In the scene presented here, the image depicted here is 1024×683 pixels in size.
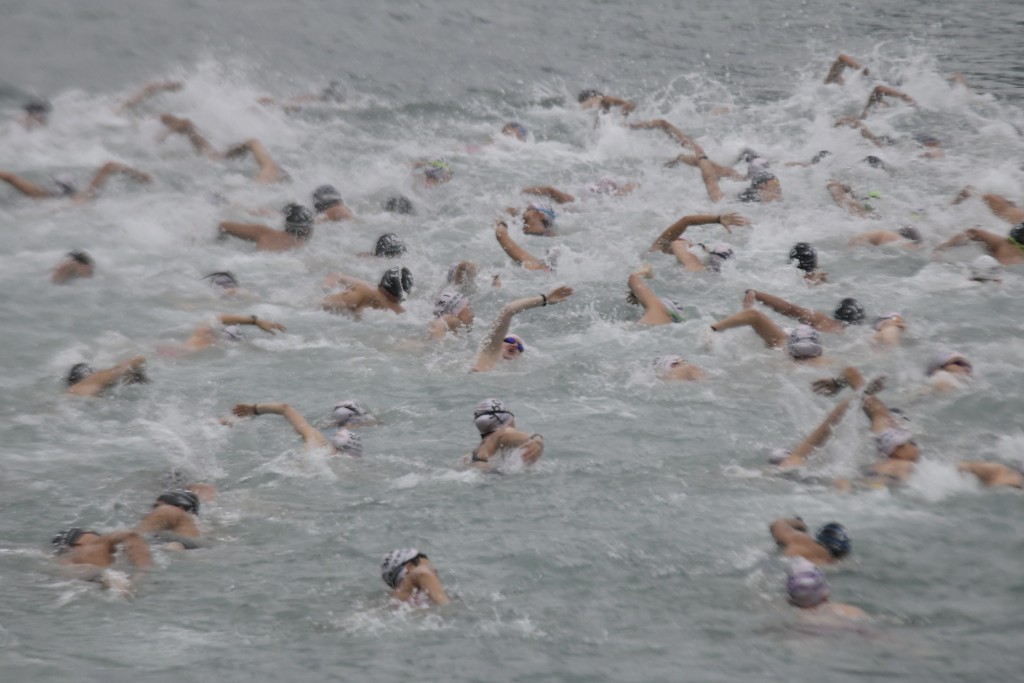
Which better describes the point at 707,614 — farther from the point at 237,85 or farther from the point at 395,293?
the point at 237,85

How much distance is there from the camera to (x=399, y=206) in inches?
688

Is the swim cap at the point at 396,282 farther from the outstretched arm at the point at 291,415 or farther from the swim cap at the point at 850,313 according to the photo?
the swim cap at the point at 850,313

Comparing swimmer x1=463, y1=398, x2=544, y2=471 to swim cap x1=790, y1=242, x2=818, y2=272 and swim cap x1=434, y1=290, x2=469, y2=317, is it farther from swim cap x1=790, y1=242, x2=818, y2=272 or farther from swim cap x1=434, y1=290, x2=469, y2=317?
swim cap x1=790, y1=242, x2=818, y2=272

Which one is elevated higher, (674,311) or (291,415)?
(674,311)

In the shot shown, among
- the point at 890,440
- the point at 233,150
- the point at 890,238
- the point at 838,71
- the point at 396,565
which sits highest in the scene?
the point at 838,71

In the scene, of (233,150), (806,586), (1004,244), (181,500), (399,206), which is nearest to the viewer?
(806,586)

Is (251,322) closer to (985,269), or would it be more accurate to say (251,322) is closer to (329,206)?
(329,206)

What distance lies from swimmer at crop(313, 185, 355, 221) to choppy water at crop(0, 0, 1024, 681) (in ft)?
1.60

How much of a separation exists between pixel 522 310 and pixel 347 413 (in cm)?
246

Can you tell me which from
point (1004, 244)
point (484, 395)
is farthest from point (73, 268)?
point (1004, 244)

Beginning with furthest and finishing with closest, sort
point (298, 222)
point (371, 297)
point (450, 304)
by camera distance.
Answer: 1. point (298, 222)
2. point (371, 297)
3. point (450, 304)

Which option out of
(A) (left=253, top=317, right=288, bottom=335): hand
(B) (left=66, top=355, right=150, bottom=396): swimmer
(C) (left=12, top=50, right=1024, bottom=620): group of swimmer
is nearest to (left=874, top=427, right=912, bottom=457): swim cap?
(C) (left=12, top=50, right=1024, bottom=620): group of swimmer

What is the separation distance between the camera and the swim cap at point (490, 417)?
9.62 m

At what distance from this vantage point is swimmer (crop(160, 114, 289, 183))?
18.4 m
